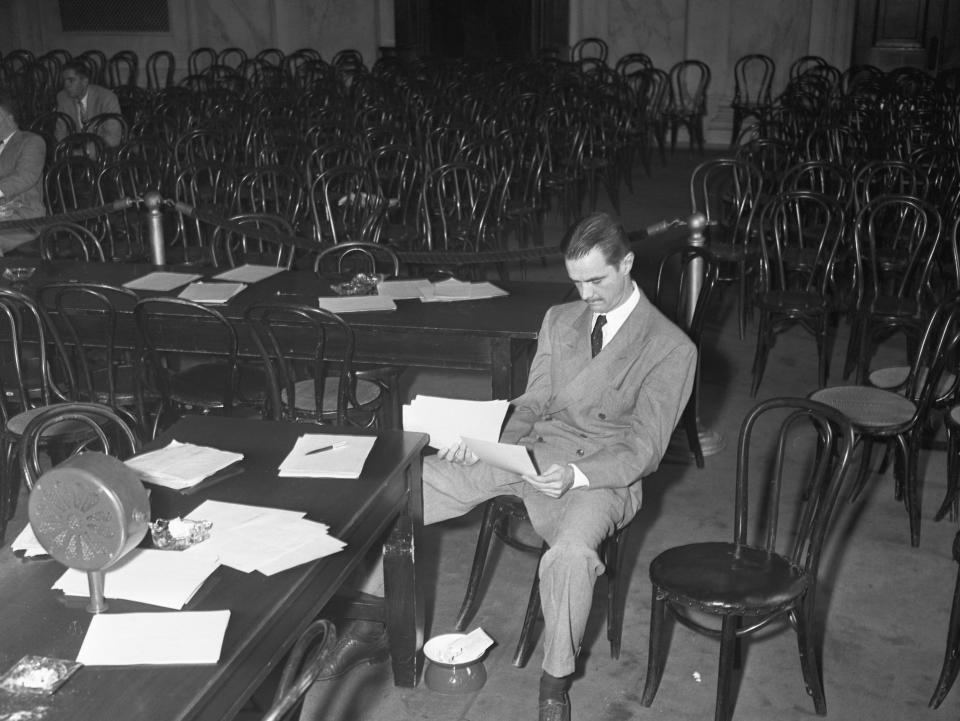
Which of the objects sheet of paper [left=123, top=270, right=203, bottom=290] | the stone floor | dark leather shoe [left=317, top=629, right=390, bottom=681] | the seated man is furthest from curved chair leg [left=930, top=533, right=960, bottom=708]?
sheet of paper [left=123, top=270, right=203, bottom=290]

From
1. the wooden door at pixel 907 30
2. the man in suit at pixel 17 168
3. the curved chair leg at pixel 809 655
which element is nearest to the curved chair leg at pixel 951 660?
the curved chair leg at pixel 809 655

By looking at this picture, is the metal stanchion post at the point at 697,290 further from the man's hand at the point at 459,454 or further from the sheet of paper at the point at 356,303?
the man's hand at the point at 459,454

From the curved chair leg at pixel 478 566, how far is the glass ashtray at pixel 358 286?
4.16ft

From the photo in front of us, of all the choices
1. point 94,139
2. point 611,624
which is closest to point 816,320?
point 611,624

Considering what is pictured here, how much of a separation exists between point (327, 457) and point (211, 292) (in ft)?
5.84

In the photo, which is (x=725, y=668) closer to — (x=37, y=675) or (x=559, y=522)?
(x=559, y=522)

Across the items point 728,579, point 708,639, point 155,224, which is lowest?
point 708,639

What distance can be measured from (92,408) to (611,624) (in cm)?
146

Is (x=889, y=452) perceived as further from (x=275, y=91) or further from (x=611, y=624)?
(x=275, y=91)

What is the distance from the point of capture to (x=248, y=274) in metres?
4.62

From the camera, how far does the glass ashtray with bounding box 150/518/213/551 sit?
2236 millimetres

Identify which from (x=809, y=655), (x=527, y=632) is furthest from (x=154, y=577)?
(x=809, y=655)

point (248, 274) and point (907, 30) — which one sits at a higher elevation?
point (907, 30)

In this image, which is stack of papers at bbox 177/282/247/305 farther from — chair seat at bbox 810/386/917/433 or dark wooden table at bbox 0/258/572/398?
chair seat at bbox 810/386/917/433
